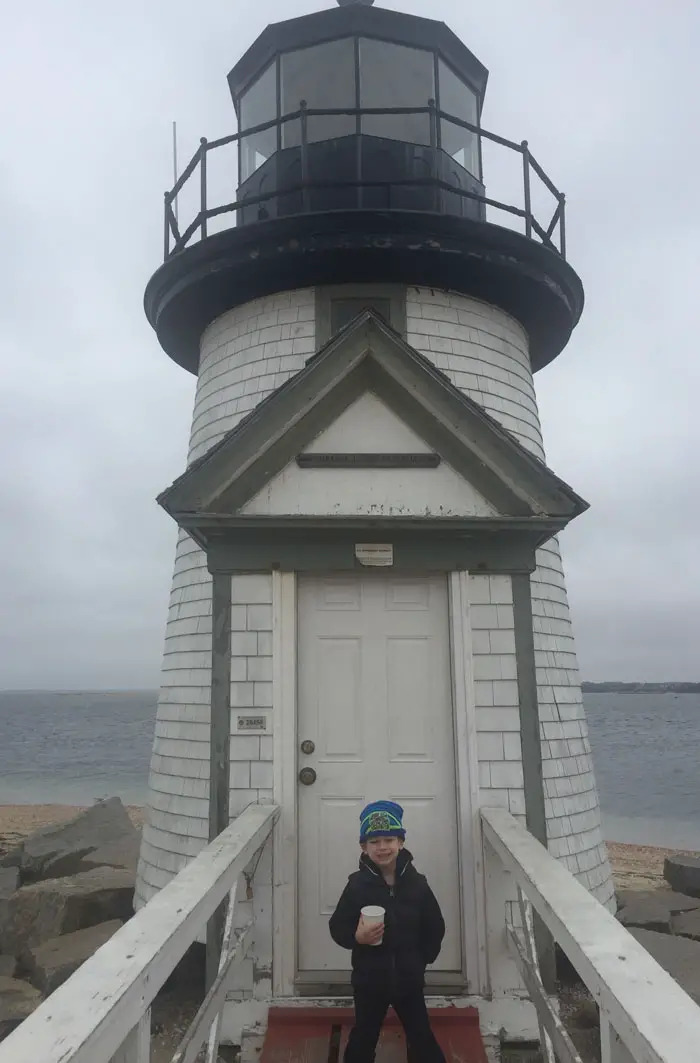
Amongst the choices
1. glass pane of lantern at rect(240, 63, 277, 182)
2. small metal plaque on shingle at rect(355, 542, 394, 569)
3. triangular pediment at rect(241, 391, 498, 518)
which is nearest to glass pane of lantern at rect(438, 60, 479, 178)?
glass pane of lantern at rect(240, 63, 277, 182)

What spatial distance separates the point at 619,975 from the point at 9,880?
8901 mm

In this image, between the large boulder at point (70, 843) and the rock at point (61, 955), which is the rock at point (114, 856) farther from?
the rock at point (61, 955)

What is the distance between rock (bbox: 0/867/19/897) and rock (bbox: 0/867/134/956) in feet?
4.92

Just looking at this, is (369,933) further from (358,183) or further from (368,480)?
(358,183)

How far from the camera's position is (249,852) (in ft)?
12.4

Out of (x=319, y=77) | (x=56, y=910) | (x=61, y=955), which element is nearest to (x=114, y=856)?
(x=56, y=910)

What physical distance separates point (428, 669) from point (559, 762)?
1869mm

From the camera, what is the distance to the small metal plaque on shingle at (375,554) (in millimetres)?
4715

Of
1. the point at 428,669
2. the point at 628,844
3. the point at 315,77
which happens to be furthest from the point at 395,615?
the point at 628,844

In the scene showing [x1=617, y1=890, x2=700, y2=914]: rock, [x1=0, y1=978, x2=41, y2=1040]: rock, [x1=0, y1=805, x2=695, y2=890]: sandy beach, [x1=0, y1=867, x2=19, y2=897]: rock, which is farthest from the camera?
[x1=0, y1=805, x2=695, y2=890]: sandy beach

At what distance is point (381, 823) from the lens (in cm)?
345

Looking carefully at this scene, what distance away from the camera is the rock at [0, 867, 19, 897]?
864 cm

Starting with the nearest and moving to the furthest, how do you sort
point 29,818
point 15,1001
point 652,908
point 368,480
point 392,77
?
1. point 368,480
2. point 15,1001
3. point 392,77
4. point 652,908
5. point 29,818

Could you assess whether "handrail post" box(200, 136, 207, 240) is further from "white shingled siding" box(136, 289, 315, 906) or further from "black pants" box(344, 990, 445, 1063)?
"black pants" box(344, 990, 445, 1063)
